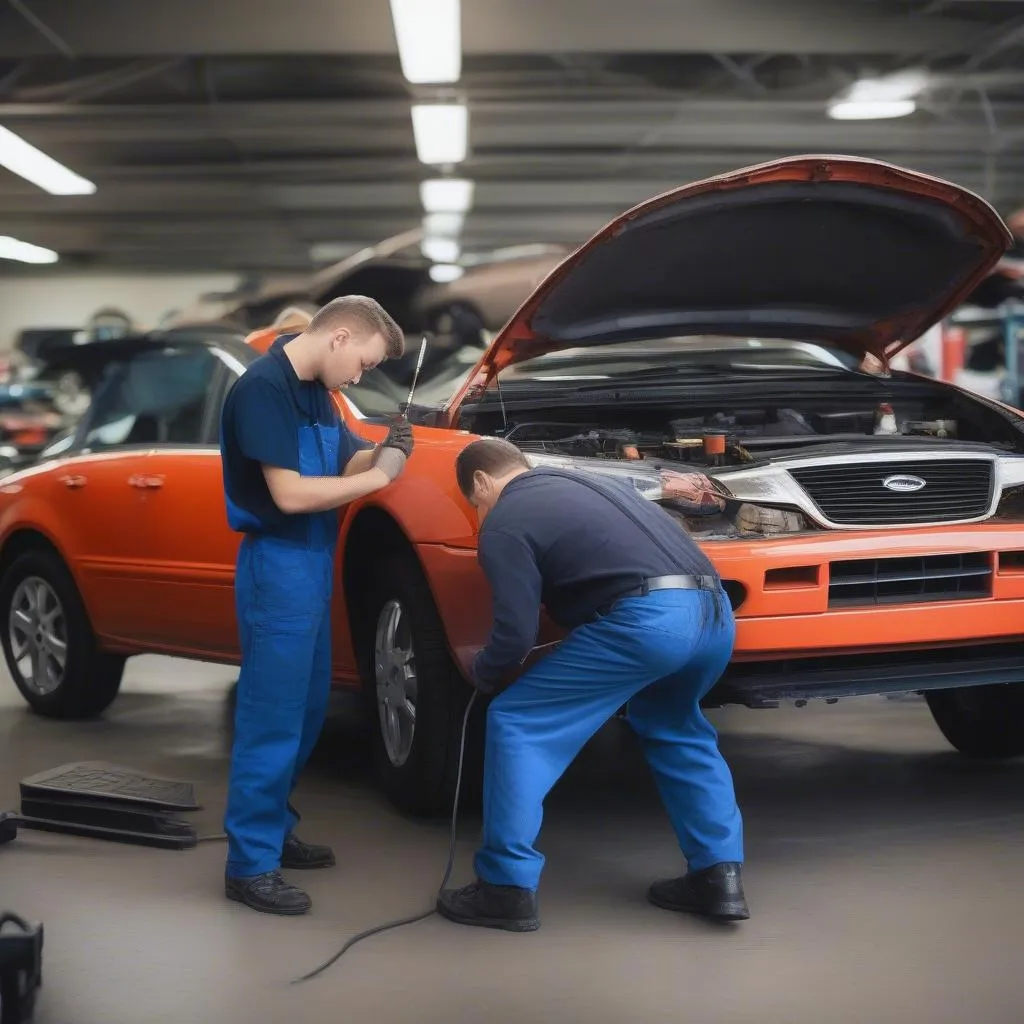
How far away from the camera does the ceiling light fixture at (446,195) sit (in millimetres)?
22612

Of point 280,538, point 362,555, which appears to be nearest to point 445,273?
point 362,555

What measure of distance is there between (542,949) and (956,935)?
2.99 feet

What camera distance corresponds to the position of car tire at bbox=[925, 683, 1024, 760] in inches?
208

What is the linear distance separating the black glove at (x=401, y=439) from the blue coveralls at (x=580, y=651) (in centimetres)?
39

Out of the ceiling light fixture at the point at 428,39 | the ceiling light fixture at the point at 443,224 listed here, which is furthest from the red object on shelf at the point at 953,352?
the ceiling light fixture at the point at 443,224

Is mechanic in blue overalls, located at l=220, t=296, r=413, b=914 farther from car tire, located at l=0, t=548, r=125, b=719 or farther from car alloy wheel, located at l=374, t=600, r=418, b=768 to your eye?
car tire, located at l=0, t=548, r=125, b=719

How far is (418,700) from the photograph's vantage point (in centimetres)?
444

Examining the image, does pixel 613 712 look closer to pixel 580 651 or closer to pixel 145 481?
pixel 580 651

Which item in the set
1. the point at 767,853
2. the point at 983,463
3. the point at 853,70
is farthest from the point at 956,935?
Result: the point at 853,70

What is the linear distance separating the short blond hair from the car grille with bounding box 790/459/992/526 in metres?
1.13

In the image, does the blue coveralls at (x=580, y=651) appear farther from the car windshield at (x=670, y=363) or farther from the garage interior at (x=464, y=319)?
the car windshield at (x=670, y=363)

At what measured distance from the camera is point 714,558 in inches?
158

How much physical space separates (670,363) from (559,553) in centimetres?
209

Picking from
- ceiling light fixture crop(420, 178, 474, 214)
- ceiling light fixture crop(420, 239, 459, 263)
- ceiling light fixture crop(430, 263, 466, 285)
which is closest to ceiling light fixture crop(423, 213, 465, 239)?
ceiling light fixture crop(420, 239, 459, 263)
